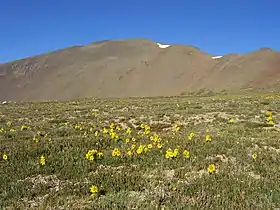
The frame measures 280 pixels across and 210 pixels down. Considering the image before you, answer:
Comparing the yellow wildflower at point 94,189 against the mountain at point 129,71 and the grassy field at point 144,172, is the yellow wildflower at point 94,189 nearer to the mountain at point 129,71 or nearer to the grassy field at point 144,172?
the grassy field at point 144,172

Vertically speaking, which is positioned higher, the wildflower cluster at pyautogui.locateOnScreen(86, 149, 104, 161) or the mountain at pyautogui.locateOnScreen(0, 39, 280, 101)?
the mountain at pyautogui.locateOnScreen(0, 39, 280, 101)

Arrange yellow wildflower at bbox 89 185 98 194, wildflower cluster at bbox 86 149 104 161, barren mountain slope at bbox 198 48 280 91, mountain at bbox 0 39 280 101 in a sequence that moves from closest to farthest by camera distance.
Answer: yellow wildflower at bbox 89 185 98 194 < wildflower cluster at bbox 86 149 104 161 < barren mountain slope at bbox 198 48 280 91 < mountain at bbox 0 39 280 101

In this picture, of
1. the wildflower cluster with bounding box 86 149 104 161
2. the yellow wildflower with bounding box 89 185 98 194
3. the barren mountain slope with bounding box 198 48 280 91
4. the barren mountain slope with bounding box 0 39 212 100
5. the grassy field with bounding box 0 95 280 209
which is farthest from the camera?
the barren mountain slope with bounding box 0 39 212 100

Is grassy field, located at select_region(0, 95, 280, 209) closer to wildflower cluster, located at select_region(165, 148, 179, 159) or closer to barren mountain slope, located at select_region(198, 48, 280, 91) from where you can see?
wildflower cluster, located at select_region(165, 148, 179, 159)

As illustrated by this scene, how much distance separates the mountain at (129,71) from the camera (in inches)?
4348

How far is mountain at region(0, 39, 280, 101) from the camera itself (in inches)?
4348

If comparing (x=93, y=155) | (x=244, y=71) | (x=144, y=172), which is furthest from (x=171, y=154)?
(x=244, y=71)

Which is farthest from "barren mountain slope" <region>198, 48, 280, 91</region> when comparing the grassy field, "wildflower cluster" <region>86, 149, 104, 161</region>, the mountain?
"wildflower cluster" <region>86, 149, 104, 161</region>

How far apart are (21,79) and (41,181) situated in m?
170

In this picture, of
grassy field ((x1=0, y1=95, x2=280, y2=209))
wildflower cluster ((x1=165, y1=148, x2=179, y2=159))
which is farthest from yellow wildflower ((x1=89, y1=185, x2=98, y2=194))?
wildflower cluster ((x1=165, y1=148, x2=179, y2=159))

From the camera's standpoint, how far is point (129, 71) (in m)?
149

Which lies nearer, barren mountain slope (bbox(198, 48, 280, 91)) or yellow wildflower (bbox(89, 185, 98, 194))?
yellow wildflower (bbox(89, 185, 98, 194))

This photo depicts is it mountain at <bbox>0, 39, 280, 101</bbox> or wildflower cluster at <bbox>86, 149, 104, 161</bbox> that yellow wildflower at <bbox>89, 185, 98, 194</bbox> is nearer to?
wildflower cluster at <bbox>86, 149, 104, 161</bbox>

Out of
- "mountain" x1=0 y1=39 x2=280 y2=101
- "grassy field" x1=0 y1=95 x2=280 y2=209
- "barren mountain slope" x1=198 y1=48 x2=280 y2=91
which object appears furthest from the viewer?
"mountain" x1=0 y1=39 x2=280 y2=101
